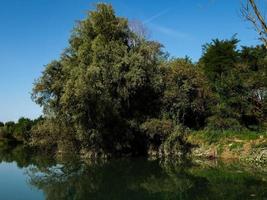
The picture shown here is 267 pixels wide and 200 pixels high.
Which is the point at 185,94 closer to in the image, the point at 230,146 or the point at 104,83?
the point at 230,146

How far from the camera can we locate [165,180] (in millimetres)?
21078

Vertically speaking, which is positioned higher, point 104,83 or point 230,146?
point 104,83

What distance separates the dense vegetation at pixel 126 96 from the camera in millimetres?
31578

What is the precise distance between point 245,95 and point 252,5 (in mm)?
31398

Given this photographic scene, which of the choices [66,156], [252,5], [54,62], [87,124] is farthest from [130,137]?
[252,5]

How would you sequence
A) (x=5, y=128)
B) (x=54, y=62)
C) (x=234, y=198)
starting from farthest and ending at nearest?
(x=5, y=128) < (x=54, y=62) < (x=234, y=198)

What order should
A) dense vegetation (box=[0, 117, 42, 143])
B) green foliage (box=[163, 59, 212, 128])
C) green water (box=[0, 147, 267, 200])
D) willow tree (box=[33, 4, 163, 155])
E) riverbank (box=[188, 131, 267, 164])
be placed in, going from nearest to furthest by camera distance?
green water (box=[0, 147, 267, 200]) → riverbank (box=[188, 131, 267, 164]) → willow tree (box=[33, 4, 163, 155]) → green foliage (box=[163, 59, 212, 128]) → dense vegetation (box=[0, 117, 42, 143])

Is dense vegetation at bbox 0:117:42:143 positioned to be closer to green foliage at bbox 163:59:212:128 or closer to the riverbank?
green foliage at bbox 163:59:212:128

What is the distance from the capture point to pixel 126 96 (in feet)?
106

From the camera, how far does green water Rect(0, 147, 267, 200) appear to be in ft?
54.7

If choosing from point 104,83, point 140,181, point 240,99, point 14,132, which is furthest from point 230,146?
point 14,132

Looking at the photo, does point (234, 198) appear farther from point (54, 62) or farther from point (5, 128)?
point (5, 128)

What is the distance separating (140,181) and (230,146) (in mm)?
12453

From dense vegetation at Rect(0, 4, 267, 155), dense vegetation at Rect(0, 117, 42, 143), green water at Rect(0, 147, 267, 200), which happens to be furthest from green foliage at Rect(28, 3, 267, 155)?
dense vegetation at Rect(0, 117, 42, 143)
